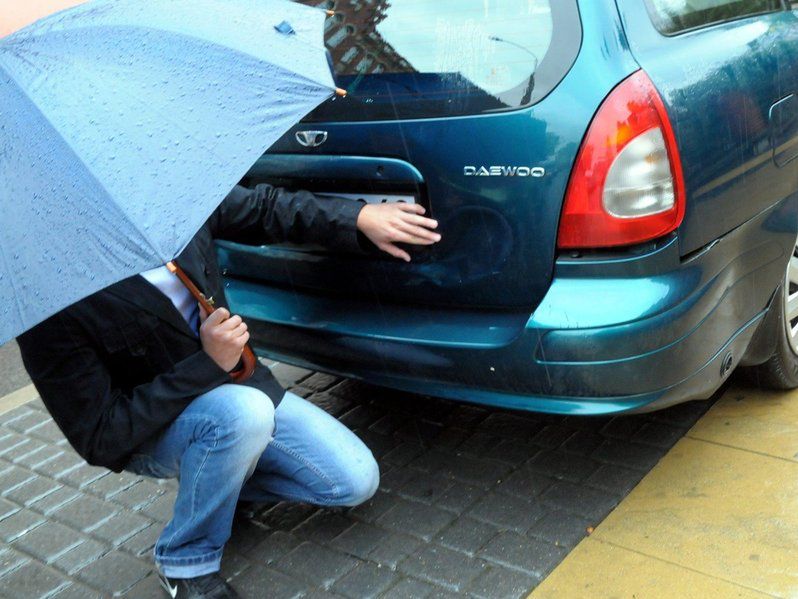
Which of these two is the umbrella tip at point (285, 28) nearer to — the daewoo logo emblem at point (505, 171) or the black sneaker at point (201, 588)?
the daewoo logo emblem at point (505, 171)

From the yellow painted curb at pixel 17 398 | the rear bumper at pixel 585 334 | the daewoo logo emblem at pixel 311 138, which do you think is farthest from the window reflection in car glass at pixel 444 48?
the yellow painted curb at pixel 17 398

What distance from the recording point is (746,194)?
2865 millimetres

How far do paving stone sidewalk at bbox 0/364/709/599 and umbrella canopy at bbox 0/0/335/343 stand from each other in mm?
1262

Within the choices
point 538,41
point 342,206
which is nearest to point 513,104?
point 538,41

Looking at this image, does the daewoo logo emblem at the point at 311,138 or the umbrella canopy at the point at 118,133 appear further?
the daewoo logo emblem at the point at 311,138

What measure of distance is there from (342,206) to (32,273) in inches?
40.4

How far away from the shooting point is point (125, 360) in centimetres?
265

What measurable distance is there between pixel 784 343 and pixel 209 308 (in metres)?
1.95

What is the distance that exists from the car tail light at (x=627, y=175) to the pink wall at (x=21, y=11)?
1367 mm

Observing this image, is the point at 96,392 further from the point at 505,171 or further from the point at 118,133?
the point at 505,171

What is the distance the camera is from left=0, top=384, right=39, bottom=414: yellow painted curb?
4.39 metres

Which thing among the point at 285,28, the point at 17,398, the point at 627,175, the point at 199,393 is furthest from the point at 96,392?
the point at 17,398

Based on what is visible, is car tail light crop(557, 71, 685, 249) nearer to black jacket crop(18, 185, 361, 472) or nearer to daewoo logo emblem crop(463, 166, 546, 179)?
daewoo logo emblem crop(463, 166, 546, 179)

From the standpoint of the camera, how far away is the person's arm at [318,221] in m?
→ 2.78
